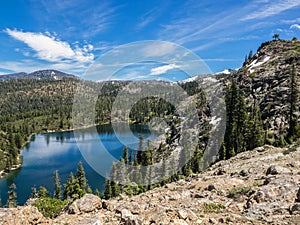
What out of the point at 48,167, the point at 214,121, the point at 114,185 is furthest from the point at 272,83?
the point at 48,167

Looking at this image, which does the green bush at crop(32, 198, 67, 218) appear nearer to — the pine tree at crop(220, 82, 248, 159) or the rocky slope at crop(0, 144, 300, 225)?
the rocky slope at crop(0, 144, 300, 225)

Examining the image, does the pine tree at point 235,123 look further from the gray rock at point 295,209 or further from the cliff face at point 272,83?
the gray rock at point 295,209

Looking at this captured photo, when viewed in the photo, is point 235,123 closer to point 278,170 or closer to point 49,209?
point 278,170

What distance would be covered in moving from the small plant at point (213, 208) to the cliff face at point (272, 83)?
5157 cm

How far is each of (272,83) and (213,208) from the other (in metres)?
96.4

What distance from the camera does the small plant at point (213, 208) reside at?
41.0 feet

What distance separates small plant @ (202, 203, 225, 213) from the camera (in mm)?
12508

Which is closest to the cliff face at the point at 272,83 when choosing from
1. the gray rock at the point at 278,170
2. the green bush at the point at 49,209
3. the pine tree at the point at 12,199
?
the gray rock at the point at 278,170

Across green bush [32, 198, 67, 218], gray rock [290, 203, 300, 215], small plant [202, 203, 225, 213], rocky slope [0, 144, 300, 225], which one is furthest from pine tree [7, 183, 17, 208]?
gray rock [290, 203, 300, 215]

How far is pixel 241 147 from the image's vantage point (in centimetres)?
5041

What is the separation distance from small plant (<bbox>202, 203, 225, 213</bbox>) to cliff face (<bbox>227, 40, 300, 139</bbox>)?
51.6 metres

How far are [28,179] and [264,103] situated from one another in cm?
8515

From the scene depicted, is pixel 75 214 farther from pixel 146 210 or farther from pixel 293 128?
pixel 293 128

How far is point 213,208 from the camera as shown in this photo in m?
12.9
